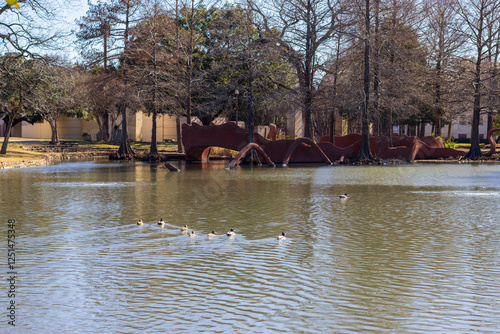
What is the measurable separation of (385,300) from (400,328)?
1063mm

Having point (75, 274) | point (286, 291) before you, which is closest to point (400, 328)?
point (286, 291)

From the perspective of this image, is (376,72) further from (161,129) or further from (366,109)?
(161,129)

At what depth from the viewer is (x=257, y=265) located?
967 cm

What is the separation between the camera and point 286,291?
8094 mm

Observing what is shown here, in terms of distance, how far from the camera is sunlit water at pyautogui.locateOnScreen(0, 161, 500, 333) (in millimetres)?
6961

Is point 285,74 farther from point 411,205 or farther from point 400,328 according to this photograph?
point 400,328

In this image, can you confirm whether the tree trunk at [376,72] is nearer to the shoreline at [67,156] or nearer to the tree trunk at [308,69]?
the shoreline at [67,156]

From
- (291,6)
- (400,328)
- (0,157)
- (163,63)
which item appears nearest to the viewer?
(400,328)

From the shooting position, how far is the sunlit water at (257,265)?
6961mm

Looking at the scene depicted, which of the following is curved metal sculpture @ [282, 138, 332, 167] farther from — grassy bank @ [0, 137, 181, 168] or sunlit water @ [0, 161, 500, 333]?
sunlit water @ [0, 161, 500, 333]

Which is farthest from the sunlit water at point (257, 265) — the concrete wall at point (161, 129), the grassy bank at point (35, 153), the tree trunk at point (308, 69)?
the concrete wall at point (161, 129)

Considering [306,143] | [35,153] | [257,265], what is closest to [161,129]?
[35,153]

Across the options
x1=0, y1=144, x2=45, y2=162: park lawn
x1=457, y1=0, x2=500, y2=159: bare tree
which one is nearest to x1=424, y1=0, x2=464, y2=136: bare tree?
x1=457, y1=0, x2=500, y2=159: bare tree

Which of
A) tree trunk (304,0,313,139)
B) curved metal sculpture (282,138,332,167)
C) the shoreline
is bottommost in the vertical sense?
the shoreline
